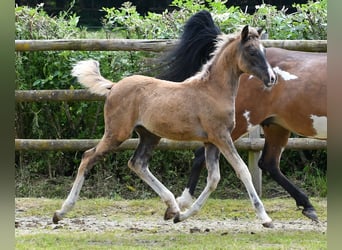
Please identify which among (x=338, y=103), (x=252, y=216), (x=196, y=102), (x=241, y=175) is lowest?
(x=252, y=216)

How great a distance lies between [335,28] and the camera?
81 centimetres

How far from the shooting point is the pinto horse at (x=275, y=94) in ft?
18.1

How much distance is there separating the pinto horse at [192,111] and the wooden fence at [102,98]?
1.52m

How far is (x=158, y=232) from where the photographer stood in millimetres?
A: 5113

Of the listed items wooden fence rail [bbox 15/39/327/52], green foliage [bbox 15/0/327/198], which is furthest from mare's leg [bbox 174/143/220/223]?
green foliage [bbox 15/0/327/198]

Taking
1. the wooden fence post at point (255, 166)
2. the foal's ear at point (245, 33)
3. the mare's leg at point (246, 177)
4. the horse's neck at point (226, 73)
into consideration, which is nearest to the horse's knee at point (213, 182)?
the mare's leg at point (246, 177)

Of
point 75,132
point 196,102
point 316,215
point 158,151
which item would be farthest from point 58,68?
point 316,215

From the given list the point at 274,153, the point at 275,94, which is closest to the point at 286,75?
the point at 275,94

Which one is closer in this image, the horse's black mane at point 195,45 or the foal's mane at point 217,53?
the foal's mane at point 217,53

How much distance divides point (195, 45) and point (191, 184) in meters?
1.26

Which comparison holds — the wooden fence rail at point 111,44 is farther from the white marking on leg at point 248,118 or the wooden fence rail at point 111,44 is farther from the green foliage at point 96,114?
the white marking on leg at point 248,118

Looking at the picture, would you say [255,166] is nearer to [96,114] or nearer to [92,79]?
[96,114]

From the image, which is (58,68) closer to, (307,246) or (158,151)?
(158,151)

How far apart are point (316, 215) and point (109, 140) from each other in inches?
79.2
